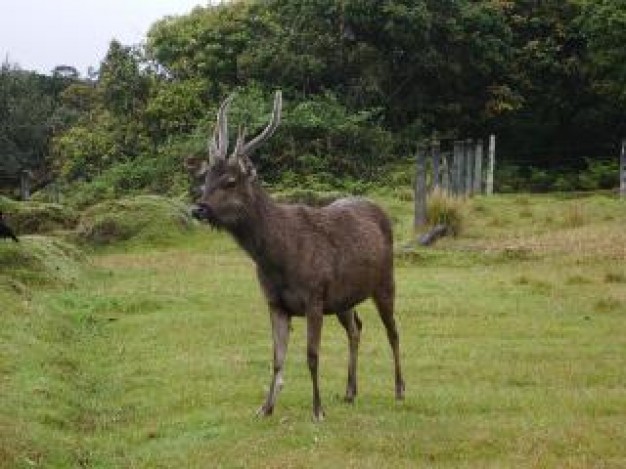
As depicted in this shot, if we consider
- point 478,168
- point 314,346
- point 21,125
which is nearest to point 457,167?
point 478,168

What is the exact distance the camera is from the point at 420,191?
26.8m

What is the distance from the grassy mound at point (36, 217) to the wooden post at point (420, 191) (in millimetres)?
10697

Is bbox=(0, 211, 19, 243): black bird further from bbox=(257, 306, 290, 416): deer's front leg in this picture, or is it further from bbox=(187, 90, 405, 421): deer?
bbox=(257, 306, 290, 416): deer's front leg

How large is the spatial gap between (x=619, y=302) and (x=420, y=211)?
9887mm

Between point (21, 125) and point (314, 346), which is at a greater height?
point (21, 125)

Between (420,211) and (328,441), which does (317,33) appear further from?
(328,441)

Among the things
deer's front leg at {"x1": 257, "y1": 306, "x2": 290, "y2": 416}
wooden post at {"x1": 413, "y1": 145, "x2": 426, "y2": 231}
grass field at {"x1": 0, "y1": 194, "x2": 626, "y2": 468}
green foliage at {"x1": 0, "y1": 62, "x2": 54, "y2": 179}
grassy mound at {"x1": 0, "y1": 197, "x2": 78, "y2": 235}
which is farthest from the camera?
green foliage at {"x1": 0, "y1": 62, "x2": 54, "y2": 179}

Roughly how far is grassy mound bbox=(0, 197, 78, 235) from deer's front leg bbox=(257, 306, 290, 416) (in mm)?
21221

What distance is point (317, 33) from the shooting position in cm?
4234

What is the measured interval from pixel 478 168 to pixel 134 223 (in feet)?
37.4

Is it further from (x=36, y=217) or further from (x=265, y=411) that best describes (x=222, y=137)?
(x=36, y=217)

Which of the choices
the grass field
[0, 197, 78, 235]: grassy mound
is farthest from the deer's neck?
[0, 197, 78, 235]: grassy mound

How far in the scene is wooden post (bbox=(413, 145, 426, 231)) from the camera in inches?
1055

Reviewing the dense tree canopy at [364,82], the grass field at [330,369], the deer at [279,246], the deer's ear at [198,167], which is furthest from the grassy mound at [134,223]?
the deer at [279,246]
